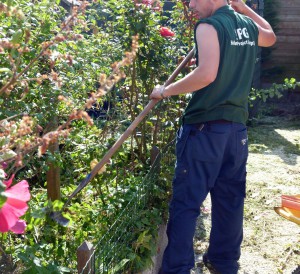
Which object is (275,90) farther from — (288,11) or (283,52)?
(288,11)

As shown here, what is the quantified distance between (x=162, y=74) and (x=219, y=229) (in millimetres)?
1393

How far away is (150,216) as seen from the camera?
12.0 feet

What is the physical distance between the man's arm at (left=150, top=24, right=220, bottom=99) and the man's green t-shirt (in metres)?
0.07

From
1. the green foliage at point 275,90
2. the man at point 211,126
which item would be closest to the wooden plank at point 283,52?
the green foliage at point 275,90

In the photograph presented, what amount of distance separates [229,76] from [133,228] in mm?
1071

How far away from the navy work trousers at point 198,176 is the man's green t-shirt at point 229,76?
80mm

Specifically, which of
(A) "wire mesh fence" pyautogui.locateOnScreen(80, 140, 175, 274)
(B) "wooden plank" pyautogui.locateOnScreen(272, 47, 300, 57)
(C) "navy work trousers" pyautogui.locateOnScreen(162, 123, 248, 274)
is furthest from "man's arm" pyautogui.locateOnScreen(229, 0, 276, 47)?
(B) "wooden plank" pyautogui.locateOnScreen(272, 47, 300, 57)

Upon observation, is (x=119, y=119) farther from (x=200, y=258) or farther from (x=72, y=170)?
(x=200, y=258)

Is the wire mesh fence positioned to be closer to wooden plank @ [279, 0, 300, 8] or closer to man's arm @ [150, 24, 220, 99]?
man's arm @ [150, 24, 220, 99]

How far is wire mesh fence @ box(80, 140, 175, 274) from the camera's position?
2713 mm

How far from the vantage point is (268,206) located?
533cm

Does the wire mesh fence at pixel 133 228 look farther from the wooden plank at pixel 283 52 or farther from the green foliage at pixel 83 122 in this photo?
the wooden plank at pixel 283 52

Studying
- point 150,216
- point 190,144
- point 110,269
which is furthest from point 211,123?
point 110,269

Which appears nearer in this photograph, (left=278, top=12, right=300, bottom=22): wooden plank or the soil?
the soil
